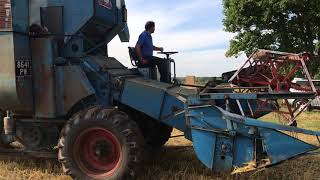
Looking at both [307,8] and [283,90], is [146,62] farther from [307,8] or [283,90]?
[307,8]

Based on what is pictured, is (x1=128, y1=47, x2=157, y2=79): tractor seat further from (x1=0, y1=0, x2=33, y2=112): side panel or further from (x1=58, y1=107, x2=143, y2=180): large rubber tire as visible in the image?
(x1=0, y1=0, x2=33, y2=112): side panel

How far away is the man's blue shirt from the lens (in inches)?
333

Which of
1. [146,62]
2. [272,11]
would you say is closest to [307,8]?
[272,11]

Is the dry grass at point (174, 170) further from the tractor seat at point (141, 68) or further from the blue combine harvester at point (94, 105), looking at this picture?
the tractor seat at point (141, 68)

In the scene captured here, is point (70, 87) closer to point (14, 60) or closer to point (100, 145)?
point (14, 60)

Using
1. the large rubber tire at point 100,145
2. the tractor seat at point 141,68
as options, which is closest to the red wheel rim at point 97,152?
the large rubber tire at point 100,145

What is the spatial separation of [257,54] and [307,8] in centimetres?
2231

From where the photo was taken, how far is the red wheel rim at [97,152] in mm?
6980

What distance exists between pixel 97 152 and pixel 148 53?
7.00 feet

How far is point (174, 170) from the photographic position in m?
7.84

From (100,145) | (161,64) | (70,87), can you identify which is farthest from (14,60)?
(161,64)

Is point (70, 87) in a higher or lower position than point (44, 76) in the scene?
lower

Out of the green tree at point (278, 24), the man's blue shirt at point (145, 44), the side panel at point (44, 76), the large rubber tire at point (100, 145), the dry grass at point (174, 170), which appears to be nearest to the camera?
the large rubber tire at point (100, 145)

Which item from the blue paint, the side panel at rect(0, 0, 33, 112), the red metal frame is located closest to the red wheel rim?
the side panel at rect(0, 0, 33, 112)
